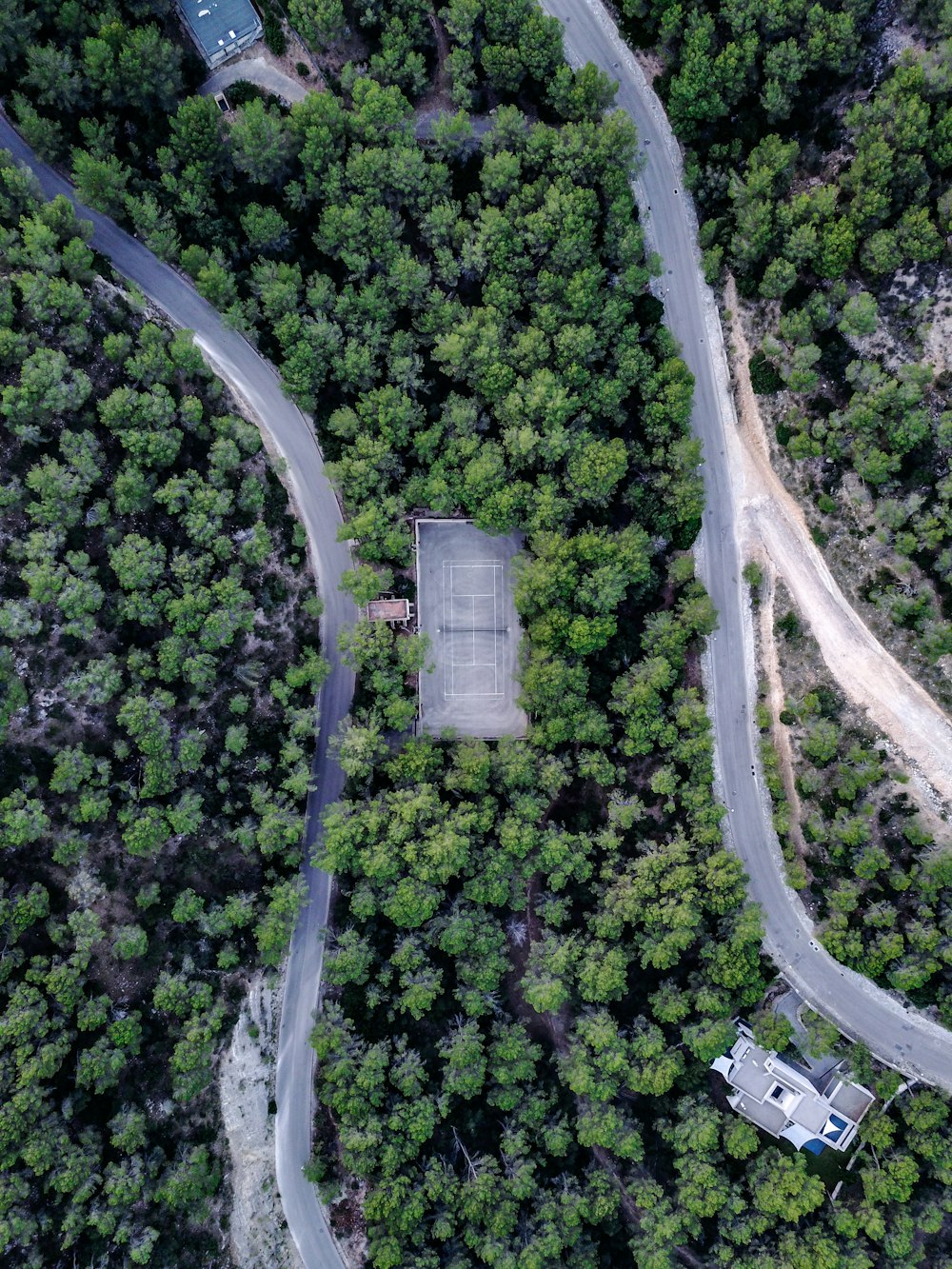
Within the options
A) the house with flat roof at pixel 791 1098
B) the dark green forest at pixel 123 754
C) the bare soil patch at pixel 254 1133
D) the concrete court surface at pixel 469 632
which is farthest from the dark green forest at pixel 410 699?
the concrete court surface at pixel 469 632

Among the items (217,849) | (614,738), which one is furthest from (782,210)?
(217,849)

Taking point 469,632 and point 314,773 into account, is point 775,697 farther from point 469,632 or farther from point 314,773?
point 314,773

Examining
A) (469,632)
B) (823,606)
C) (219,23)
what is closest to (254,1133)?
(469,632)

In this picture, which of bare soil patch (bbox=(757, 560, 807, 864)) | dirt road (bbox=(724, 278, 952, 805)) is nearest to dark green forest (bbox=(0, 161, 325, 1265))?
bare soil patch (bbox=(757, 560, 807, 864))

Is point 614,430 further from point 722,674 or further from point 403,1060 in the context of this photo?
point 403,1060

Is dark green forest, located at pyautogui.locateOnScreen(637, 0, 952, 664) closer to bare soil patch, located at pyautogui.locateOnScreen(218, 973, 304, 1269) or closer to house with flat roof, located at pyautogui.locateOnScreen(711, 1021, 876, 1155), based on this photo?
house with flat roof, located at pyautogui.locateOnScreen(711, 1021, 876, 1155)

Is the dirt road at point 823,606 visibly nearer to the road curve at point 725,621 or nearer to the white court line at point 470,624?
the road curve at point 725,621
